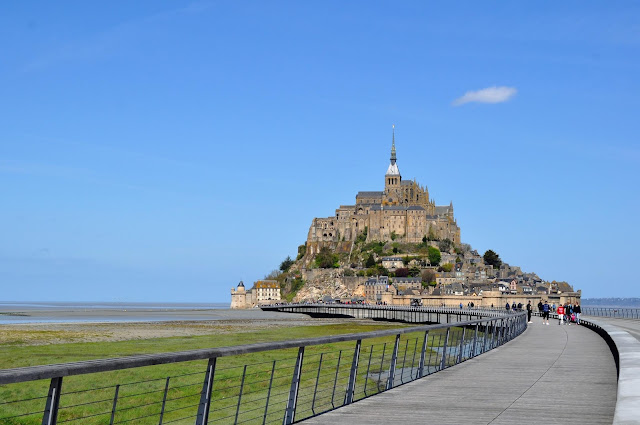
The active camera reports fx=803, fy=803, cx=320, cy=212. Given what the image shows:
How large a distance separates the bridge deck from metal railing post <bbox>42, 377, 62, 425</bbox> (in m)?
3.84

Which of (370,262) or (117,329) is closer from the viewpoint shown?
(117,329)

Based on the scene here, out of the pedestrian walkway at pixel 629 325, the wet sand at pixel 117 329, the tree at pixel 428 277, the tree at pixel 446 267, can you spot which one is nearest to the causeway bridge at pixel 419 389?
the pedestrian walkway at pixel 629 325

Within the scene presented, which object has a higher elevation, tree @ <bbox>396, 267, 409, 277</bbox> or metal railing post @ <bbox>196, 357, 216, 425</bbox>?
tree @ <bbox>396, 267, 409, 277</bbox>

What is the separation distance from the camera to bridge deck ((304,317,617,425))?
9.52 m

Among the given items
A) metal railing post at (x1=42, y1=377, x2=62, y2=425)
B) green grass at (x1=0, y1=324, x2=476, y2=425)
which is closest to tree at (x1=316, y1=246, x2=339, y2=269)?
green grass at (x1=0, y1=324, x2=476, y2=425)

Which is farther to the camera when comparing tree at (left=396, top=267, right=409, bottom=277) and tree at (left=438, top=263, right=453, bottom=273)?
tree at (left=438, top=263, right=453, bottom=273)

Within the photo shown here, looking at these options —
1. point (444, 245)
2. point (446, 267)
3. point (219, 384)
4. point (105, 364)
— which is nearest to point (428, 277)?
point (446, 267)

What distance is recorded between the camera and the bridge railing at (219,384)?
6.89 meters

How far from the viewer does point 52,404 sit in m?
5.85

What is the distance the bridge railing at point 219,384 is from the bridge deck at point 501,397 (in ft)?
2.10

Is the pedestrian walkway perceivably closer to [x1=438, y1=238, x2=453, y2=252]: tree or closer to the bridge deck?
the bridge deck

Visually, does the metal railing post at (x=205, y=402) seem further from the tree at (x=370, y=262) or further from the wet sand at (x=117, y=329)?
the tree at (x=370, y=262)

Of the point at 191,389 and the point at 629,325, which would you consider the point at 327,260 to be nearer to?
the point at 629,325

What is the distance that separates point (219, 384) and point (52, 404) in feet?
60.7
